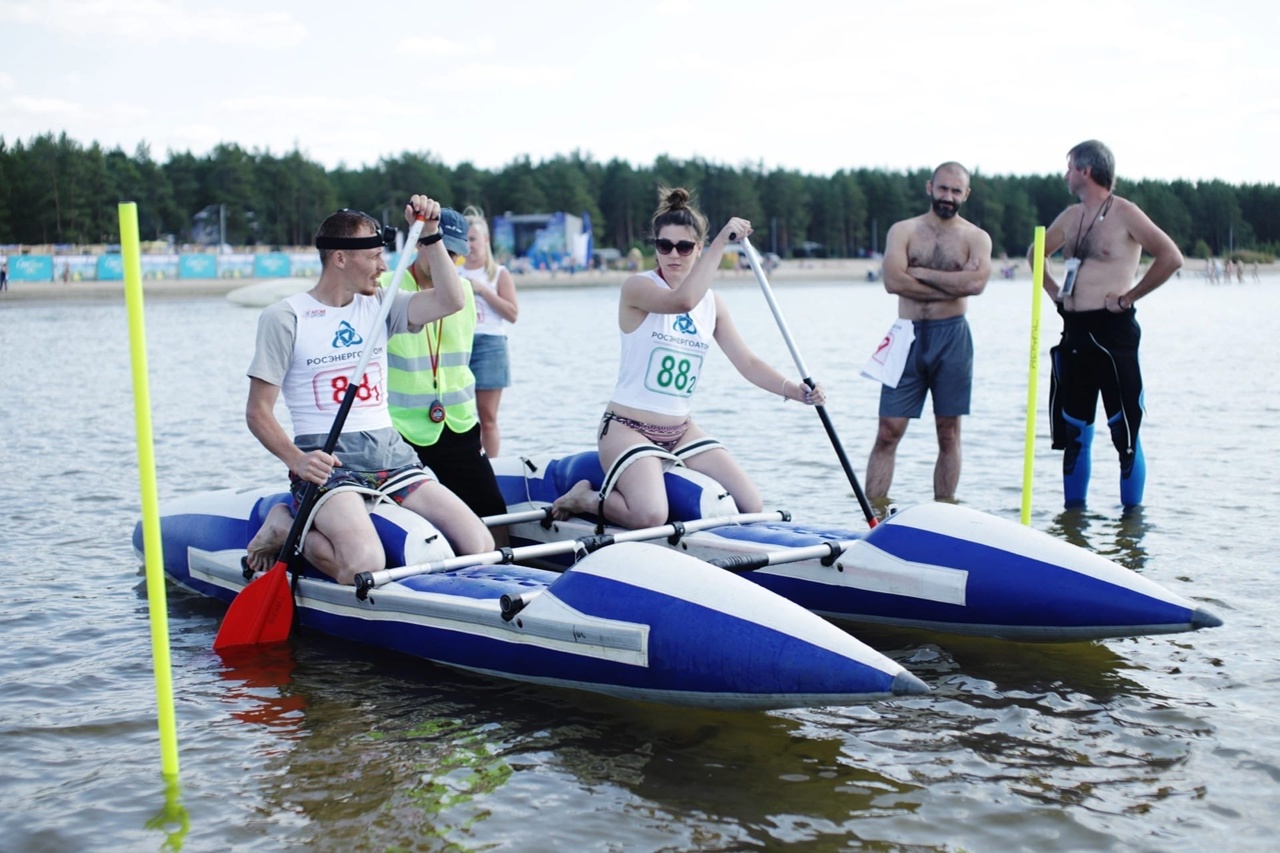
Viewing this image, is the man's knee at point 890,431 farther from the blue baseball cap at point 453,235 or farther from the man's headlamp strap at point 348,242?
the man's headlamp strap at point 348,242

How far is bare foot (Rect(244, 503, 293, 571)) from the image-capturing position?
594 centimetres

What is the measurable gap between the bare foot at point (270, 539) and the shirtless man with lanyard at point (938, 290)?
163 inches

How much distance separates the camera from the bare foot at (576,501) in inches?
269

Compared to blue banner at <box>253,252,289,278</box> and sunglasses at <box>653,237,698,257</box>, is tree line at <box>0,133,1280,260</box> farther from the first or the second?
sunglasses at <box>653,237,698,257</box>

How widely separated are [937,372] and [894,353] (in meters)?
0.32

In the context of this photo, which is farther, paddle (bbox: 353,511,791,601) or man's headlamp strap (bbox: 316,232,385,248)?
man's headlamp strap (bbox: 316,232,385,248)

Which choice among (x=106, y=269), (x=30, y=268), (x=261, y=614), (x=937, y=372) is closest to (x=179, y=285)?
(x=106, y=269)

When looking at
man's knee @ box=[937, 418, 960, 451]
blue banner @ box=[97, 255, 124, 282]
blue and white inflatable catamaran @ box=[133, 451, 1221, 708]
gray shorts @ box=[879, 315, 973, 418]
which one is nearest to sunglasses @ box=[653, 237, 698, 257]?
blue and white inflatable catamaran @ box=[133, 451, 1221, 708]

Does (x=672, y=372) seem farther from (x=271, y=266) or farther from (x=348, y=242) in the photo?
(x=271, y=266)

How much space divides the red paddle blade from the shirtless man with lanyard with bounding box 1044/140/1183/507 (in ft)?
16.1

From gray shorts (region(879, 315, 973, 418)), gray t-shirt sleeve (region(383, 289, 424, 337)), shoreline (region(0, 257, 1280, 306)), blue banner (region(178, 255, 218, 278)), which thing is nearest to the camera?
A: gray t-shirt sleeve (region(383, 289, 424, 337))

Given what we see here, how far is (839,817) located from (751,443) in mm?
8642

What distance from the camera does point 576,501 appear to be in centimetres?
691

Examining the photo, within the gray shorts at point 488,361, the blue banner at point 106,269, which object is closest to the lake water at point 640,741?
the gray shorts at point 488,361
